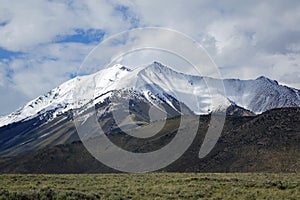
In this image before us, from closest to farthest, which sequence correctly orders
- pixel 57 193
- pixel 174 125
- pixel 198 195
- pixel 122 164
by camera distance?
pixel 57 193 < pixel 198 195 < pixel 122 164 < pixel 174 125

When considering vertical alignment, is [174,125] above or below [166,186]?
above

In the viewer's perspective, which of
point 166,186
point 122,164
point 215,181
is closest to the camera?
point 166,186

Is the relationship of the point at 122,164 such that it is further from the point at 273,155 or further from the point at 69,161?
the point at 273,155

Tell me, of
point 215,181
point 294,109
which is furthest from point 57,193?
point 294,109

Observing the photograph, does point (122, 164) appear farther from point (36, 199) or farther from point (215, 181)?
point (36, 199)

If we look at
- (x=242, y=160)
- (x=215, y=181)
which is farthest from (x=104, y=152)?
(x=215, y=181)

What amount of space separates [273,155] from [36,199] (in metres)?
74.0

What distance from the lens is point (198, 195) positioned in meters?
30.7

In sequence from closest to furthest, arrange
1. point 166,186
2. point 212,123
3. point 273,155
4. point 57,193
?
point 57,193, point 166,186, point 273,155, point 212,123

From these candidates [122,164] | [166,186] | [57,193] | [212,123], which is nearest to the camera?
[57,193]

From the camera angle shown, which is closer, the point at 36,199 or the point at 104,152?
the point at 36,199

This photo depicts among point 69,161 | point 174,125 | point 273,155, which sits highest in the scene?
point 174,125

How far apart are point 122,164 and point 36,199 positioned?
286 ft

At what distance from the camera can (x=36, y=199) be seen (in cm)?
2328
